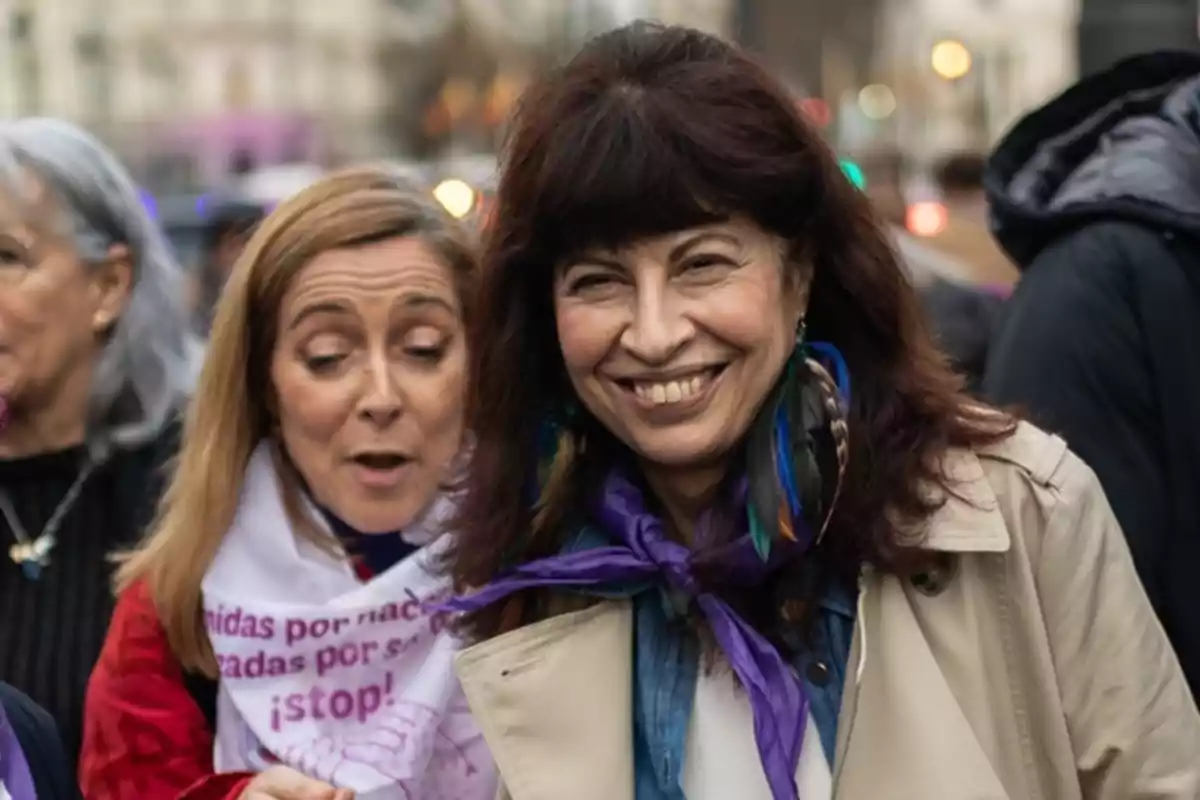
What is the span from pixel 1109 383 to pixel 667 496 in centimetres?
86

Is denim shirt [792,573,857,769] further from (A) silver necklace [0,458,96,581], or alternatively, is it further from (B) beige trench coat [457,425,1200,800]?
(A) silver necklace [0,458,96,581]

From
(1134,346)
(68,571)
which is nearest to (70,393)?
(68,571)

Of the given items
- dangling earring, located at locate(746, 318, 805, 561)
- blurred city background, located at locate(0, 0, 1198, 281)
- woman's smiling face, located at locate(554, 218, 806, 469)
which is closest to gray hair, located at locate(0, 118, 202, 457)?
woman's smiling face, located at locate(554, 218, 806, 469)

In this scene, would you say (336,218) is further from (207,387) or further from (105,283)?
(105,283)

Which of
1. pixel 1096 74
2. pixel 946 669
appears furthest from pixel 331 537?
pixel 1096 74

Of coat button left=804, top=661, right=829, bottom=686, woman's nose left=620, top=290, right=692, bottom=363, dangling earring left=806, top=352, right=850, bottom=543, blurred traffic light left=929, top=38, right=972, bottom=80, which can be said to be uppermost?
blurred traffic light left=929, top=38, right=972, bottom=80

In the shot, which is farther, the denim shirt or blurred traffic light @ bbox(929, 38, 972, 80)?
blurred traffic light @ bbox(929, 38, 972, 80)

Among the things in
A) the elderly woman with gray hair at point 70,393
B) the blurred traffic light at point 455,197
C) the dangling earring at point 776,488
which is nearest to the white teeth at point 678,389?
the dangling earring at point 776,488

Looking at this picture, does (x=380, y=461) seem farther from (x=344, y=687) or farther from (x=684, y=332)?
(x=684, y=332)

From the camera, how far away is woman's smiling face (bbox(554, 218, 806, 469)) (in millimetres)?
2197

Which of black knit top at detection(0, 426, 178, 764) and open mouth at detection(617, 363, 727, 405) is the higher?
open mouth at detection(617, 363, 727, 405)

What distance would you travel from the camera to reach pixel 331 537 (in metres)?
2.78

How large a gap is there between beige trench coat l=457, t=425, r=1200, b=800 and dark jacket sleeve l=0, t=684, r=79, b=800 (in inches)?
29.4

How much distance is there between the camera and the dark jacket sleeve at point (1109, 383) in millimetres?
2789
